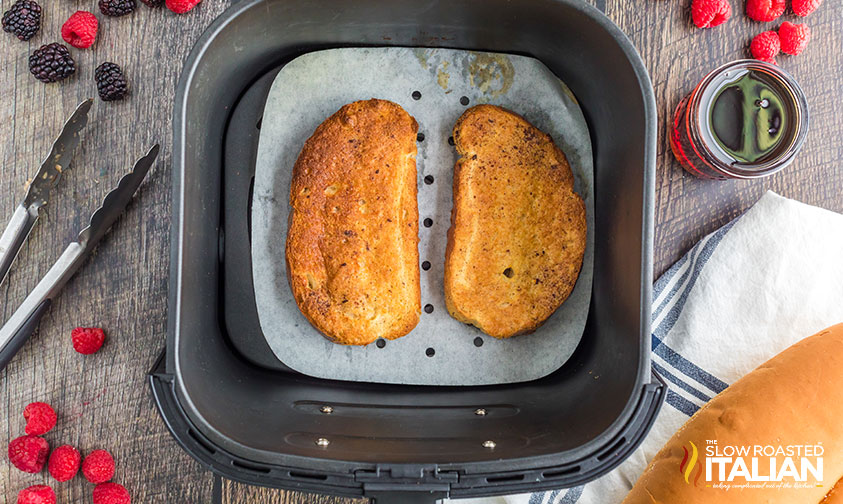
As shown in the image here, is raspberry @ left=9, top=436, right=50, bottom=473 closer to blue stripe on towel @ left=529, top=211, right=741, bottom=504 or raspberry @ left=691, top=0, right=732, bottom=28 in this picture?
blue stripe on towel @ left=529, top=211, right=741, bottom=504

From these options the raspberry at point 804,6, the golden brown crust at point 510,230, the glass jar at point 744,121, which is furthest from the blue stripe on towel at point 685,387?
the raspberry at point 804,6

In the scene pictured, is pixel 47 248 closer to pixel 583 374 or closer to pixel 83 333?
pixel 83 333


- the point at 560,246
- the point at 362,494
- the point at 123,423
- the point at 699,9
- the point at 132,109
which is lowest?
the point at 362,494

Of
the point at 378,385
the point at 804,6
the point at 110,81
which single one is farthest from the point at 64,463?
the point at 804,6

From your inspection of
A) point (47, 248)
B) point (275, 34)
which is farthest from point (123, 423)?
point (275, 34)

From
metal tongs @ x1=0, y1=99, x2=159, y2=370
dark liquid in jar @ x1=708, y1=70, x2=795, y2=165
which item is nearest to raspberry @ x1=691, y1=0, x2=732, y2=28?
dark liquid in jar @ x1=708, y1=70, x2=795, y2=165

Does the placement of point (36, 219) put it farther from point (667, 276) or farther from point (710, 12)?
point (710, 12)

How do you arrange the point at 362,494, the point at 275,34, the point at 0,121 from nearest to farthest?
1. the point at 362,494
2. the point at 275,34
3. the point at 0,121
